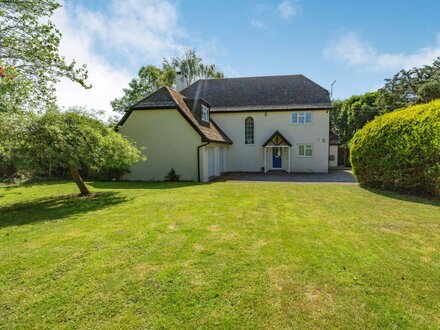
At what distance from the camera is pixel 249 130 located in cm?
2320

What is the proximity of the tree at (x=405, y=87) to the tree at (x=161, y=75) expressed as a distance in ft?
72.9

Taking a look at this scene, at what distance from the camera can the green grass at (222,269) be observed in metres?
3.13

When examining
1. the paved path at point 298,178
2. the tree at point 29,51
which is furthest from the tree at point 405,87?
the tree at point 29,51

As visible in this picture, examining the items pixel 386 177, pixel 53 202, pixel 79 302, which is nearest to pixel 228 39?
pixel 386 177

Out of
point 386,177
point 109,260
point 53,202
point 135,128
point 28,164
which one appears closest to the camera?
point 109,260

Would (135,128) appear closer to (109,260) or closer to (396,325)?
(109,260)

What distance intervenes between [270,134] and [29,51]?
57.7 ft

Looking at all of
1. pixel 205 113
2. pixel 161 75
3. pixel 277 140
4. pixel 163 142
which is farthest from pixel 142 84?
pixel 277 140

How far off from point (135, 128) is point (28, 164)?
887 centimetres

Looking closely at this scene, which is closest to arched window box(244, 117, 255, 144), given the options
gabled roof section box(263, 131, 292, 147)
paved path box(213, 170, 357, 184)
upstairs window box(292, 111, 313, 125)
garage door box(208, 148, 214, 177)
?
gabled roof section box(263, 131, 292, 147)

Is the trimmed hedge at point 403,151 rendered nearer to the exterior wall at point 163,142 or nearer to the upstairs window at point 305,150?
the upstairs window at point 305,150

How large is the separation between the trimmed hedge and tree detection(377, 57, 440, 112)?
1666 cm

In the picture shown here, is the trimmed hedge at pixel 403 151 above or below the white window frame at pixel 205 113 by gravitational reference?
below

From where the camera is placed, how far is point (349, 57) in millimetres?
15156
